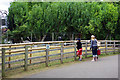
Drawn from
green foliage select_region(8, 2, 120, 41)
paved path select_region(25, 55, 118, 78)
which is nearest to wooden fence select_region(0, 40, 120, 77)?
paved path select_region(25, 55, 118, 78)

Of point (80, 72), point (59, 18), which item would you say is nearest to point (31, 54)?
point (80, 72)

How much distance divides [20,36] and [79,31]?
15.0 m

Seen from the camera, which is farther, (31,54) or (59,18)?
(59,18)

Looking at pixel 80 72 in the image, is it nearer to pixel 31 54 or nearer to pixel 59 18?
pixel 31 54

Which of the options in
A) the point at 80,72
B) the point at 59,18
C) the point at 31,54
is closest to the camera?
the point at 80,72

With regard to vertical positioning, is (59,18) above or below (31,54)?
above

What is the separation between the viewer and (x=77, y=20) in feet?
143

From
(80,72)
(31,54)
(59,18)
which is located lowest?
(80,72)

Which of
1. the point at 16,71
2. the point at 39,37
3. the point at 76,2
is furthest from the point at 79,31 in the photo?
the point at 16,71

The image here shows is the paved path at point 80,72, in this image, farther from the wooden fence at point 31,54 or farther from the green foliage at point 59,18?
the green foliage at point 59,18

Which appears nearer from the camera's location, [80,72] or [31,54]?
[80,72]

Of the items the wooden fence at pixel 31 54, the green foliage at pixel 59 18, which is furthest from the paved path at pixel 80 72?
the green foliage at pixel 59 18

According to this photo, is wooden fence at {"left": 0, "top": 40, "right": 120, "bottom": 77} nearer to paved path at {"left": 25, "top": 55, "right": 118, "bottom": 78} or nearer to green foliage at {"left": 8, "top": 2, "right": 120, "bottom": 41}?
paved path at {"left": 25, "top": 55, "right": 118, "bottom": 78}

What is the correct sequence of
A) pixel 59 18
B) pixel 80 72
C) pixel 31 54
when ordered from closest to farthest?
pixel 80 72 → pixel 31 54 → pixel 59 18
